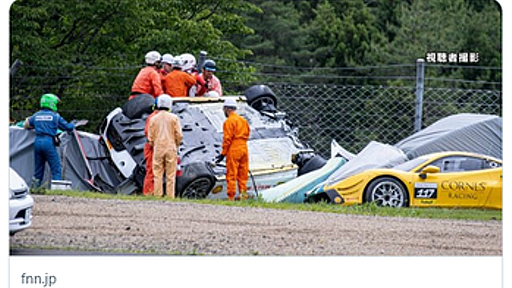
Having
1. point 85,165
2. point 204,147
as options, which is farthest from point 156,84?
point 85,165

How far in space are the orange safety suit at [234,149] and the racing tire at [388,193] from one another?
7.36 ft

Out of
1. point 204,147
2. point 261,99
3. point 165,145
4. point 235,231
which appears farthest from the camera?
point 261,99

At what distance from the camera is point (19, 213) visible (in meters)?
10.3

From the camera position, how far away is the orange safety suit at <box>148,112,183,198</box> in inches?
601

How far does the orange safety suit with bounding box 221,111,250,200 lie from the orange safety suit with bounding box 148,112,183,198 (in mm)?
824

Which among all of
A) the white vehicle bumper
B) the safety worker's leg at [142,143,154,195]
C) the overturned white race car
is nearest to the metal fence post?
the overturned white race car

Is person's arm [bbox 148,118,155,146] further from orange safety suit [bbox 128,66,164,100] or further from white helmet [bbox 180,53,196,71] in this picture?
white helmet [bbox 180,53,196,71]

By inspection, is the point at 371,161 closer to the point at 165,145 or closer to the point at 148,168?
the point at 165,145

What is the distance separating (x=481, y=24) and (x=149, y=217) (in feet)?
122

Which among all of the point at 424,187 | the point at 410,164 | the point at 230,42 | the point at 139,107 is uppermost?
the point at 230,42

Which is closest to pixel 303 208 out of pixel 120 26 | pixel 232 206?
pixel 232 206

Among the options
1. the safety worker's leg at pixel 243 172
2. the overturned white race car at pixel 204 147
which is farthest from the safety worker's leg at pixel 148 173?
the safety worker's leg at pixel 243 172

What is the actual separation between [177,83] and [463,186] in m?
5.99

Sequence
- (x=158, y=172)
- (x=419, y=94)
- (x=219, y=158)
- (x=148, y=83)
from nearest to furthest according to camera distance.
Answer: (x=158, y=172) < (x=219, y=158) < (x=148, y=83) < (x=419, y=94)
